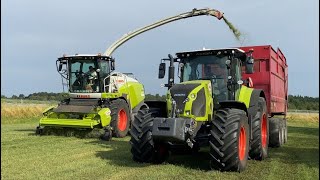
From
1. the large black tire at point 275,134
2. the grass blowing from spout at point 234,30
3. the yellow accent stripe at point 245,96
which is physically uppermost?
the grass blowing from spout at point 234,30

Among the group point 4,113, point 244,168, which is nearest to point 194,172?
point 244,168

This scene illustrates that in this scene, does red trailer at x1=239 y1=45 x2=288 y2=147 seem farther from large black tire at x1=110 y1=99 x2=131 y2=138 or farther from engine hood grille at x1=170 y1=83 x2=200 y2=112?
large black tire at x1=110 y1=99 x2=131 y2=138

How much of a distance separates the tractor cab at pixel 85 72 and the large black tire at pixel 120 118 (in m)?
0.82

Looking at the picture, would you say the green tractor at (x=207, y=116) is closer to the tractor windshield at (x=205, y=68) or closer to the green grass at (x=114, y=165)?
the tractor windshield at (x=205, y=68)

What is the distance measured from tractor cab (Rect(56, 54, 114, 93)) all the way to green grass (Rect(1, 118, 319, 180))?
12.2 feet

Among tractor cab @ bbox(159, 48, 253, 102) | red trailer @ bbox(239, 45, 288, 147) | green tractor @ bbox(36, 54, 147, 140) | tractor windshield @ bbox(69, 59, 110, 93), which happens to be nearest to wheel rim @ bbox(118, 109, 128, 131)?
green tractor @ bbox(36, 54, 147, 140)

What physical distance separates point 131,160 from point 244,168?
94.6 inches

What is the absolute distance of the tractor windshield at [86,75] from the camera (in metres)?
14.8

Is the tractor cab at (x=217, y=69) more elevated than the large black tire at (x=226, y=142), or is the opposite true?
the tractor cab at (x=217, y=69)

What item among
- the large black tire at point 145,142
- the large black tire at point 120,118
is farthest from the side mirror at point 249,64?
the large black tire at point 120,118

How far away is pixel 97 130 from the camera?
14.3 m

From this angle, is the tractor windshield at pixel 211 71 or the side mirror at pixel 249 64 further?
the side mirror at pixel 249 64

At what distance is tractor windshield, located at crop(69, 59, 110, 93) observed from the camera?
1484 centimetres

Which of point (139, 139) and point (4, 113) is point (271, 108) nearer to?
point (139, 139)
